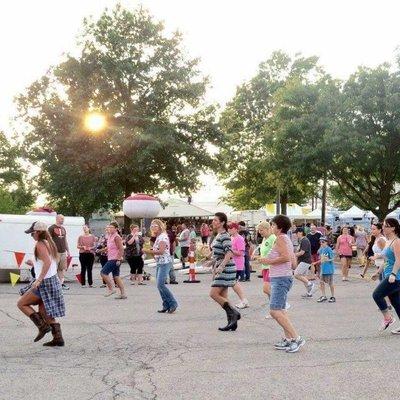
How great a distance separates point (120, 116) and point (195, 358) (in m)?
31.8

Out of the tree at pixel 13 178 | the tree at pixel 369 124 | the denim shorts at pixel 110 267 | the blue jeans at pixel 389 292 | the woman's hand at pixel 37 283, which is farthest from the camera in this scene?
the tree at pixel 13 178

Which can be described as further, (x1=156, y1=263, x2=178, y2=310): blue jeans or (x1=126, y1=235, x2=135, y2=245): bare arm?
(x1=126, y1=235, x2=135, y2=245): bare arm

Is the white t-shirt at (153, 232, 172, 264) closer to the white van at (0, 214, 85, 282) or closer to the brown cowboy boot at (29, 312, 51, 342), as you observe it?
the brown cowboy boot at (29, 312, 51, 342)

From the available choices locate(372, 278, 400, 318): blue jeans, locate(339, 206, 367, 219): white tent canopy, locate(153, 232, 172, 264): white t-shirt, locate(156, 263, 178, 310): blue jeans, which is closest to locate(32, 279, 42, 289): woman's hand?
locate(156, 263, 178, 310): blue jeans

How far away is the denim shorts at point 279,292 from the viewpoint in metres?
8.16

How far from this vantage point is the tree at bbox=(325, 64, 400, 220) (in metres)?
29.6

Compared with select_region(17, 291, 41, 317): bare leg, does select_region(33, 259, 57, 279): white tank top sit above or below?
above

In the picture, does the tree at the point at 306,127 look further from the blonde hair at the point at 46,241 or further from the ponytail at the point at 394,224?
the blonde hair at the point at 46,241

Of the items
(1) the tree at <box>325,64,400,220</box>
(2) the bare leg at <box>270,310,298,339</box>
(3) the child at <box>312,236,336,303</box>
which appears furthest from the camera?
A: (1) the tree at <box>325,64,400,220</box>

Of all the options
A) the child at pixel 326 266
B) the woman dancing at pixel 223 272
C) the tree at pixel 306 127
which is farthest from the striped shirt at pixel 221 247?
the tree at pixel 306 127

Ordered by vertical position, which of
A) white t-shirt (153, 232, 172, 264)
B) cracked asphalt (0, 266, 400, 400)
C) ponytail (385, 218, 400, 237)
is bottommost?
cracked asphalt (0, 266, 400, 400)

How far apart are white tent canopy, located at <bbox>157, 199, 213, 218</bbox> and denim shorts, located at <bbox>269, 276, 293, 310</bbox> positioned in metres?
48.5

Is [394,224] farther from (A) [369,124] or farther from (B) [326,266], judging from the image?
(A) [369,124]

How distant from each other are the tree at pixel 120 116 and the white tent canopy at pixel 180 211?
16.1 m
